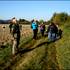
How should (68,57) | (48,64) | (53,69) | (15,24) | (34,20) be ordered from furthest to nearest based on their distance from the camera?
(34,20)
(15,24)
(68,57)
(48,64)
(53,69)

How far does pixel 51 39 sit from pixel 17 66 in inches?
471

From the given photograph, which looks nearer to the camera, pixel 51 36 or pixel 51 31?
pixel 51 31

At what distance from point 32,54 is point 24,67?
354cm

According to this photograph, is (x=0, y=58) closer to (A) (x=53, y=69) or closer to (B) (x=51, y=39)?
(A) (x=53, y=69)

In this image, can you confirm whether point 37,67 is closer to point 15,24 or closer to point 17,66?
point 17,66

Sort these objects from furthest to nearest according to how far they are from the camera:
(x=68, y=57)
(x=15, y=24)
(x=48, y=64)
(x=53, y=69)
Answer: (x=15, y=24) → (x=68, y=57) → (x=48, y=64) → (x=53, y=69)

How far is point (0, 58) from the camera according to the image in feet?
54.2

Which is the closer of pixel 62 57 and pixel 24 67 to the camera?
pixel 24 67

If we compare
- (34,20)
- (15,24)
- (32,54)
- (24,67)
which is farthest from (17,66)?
(34,20)

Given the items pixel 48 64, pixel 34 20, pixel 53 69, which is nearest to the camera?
pixel 53 69

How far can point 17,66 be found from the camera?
14266 mm

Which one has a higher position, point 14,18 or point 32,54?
point 14,18

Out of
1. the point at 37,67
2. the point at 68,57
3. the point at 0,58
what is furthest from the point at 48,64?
the point at 0,58

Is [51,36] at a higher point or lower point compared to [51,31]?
lower
